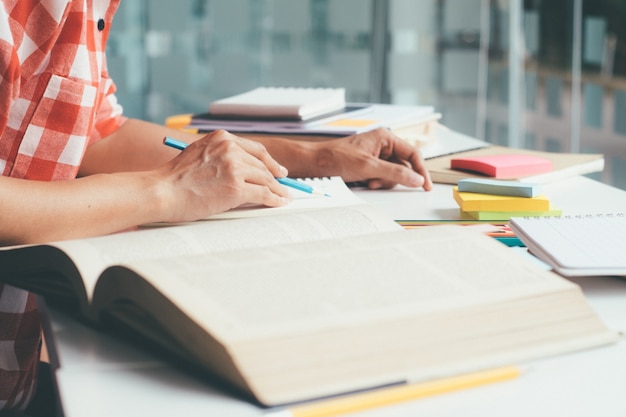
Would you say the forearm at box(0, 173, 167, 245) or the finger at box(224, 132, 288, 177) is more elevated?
the finger at box(224, 132, 288, 177)

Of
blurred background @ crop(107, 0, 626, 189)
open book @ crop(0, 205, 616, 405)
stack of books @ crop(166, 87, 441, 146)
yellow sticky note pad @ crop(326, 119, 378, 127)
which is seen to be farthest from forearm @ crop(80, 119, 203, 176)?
blurred background @ crop(107, 0, 626, 189)

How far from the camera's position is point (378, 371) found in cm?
54

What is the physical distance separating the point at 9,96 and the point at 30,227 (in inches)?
7.1

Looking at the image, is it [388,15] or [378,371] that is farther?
[388,15]

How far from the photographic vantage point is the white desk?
531 millimetres

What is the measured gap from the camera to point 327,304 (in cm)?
57

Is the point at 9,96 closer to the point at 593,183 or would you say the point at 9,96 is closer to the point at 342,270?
the point at 342,270

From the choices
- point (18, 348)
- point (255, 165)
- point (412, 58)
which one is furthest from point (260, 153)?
point (412, 58)

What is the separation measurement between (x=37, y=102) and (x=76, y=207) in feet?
0.76

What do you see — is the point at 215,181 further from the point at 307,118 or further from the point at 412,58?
the point at 412,58

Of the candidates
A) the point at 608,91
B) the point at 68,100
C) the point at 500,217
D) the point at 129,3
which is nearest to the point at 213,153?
the point at 68,100

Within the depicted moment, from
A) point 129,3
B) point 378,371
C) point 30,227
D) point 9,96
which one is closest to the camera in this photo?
point 378,371

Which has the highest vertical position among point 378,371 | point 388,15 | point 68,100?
point 388,15

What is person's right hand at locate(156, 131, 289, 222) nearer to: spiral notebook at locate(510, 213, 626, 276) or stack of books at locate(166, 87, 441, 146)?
spiral notebook at locate(510, 213, 626, 276)
